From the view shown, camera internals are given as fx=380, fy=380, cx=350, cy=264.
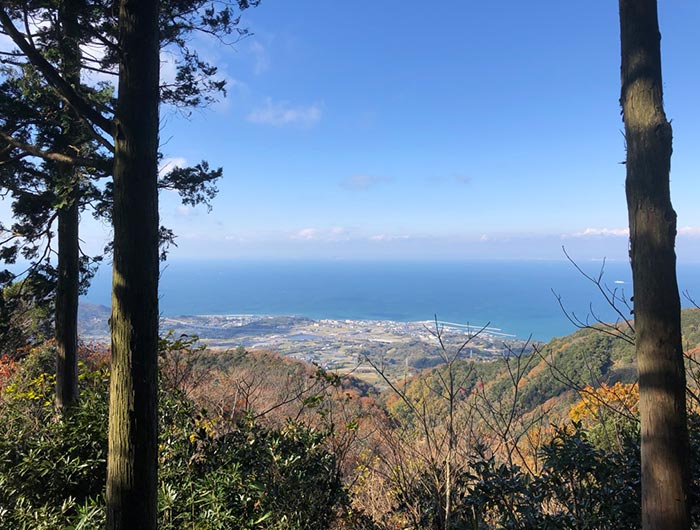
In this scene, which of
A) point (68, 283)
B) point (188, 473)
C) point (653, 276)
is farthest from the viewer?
point (68, 283)

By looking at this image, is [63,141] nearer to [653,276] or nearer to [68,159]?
[68,159]

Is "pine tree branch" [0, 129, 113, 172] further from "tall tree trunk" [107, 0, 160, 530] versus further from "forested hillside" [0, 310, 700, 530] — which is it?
"forested hillside" [0, 310, 700, 530]

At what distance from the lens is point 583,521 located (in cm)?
209

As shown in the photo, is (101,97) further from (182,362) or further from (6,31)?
(182,362)

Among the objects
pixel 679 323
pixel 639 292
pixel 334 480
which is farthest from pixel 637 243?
pixel 334 480

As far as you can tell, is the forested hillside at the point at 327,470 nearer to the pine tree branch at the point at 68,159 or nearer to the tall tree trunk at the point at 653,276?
the tall tree trunk at the point at 653,276

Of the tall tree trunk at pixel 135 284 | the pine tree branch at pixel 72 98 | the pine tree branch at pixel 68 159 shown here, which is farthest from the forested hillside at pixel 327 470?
the pine tree branch at pixel 72 98

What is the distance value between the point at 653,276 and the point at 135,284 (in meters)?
2.53

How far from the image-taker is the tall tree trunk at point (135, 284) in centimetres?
193

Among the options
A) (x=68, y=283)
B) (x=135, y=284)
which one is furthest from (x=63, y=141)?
(x=135, y=284)

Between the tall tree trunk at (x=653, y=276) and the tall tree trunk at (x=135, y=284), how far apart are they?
2.41m

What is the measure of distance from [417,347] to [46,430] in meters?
18.7

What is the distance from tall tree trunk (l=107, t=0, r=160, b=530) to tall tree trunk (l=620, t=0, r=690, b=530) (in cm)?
241

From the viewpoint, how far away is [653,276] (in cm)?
175
